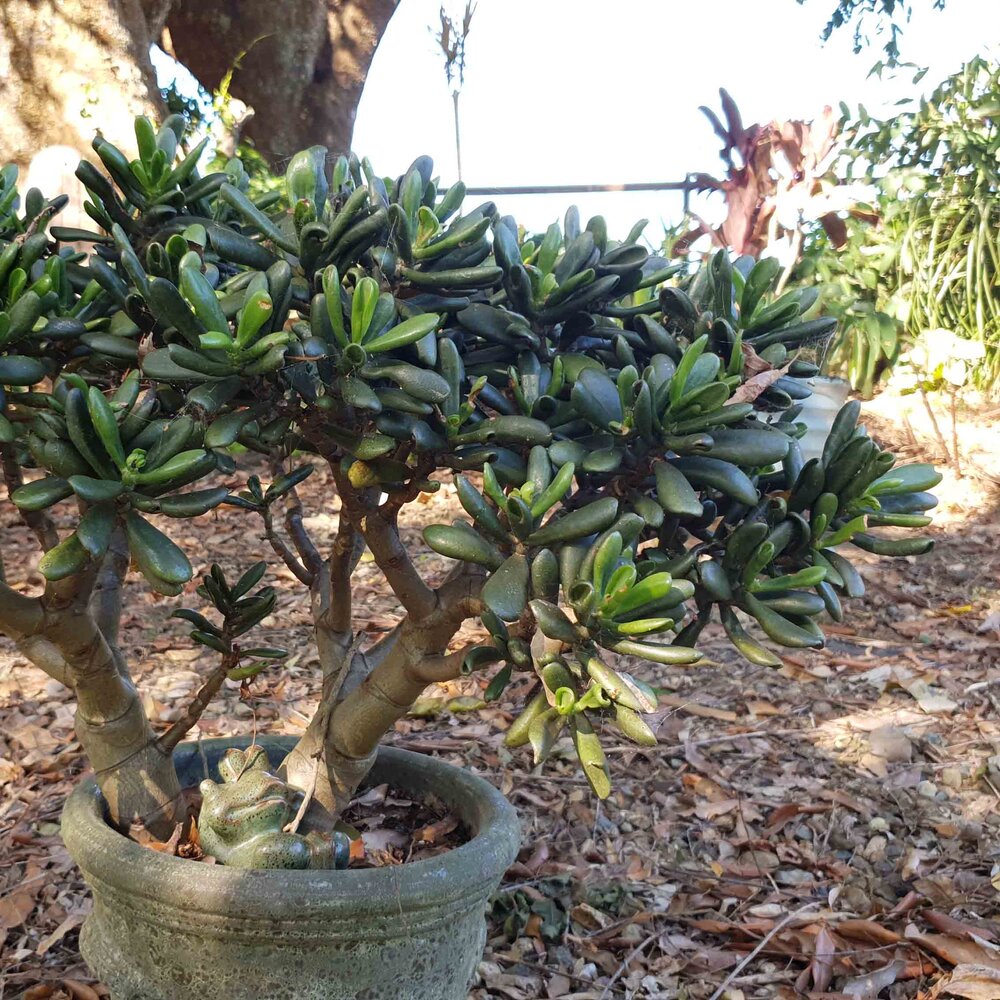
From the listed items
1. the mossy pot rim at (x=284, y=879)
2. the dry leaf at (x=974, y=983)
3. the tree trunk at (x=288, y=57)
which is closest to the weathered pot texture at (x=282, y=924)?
the mossy pot rim at (x=284, y=879)

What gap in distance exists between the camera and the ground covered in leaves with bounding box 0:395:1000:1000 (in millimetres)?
1869

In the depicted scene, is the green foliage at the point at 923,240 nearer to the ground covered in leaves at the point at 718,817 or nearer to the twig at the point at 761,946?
the ground covered in leaves at the point at 718,817

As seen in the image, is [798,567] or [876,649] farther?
[876,649]

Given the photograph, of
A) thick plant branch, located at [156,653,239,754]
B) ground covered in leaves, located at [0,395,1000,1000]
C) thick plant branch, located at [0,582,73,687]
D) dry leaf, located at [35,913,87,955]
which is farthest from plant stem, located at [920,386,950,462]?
thick plant branch, located at [0,582,73,687]

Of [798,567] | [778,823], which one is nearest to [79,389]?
[798,567]

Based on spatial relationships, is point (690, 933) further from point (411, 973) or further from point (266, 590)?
point (266, 590)

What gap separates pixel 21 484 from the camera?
1.30 meters

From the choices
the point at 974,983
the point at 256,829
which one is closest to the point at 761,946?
the point at 974,983

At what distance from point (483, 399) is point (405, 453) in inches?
5.2

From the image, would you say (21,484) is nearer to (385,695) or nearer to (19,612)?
(19,612)

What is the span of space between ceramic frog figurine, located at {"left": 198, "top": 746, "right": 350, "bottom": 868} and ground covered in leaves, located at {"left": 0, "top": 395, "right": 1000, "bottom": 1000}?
35 centimetres

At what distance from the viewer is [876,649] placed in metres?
3.29

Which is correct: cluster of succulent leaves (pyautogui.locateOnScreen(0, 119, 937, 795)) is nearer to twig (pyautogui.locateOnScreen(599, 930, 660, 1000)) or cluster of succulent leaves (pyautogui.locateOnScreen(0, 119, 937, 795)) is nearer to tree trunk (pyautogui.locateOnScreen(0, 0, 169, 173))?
twig (pyautogui.locateOnScreen(599, 930, 660, 1000))

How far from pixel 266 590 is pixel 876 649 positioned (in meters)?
2.33
